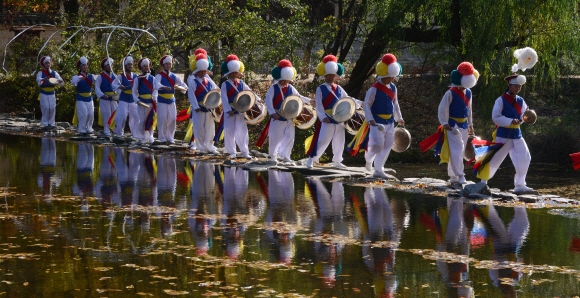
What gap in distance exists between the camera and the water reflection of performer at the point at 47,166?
1270 cm

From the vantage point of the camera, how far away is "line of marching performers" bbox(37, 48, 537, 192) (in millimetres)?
12547

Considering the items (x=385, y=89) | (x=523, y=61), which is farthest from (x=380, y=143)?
(x=523, y=61)

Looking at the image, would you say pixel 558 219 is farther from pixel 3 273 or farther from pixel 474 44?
pixel 474 44

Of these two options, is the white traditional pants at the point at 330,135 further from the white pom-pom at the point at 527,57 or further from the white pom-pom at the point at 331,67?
the white pom-pom at the point at 527,57

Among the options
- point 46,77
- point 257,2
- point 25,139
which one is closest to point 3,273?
point 25,139

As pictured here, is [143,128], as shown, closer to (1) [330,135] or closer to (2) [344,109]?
(1) [330,135]

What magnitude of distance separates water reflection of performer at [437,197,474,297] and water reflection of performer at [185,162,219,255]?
2.21 m

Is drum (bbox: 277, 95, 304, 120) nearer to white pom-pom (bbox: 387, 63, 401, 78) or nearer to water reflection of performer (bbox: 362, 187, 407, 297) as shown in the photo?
white pom-pom (bbox: 387, 63, 401, 78)

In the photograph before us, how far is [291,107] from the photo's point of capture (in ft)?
49.8

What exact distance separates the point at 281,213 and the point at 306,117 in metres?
5.30

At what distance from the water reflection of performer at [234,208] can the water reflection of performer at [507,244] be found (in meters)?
2.31

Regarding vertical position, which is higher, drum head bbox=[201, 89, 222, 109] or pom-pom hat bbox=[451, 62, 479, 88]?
pom-pom hat bbox=[451, 62, 479, 88]

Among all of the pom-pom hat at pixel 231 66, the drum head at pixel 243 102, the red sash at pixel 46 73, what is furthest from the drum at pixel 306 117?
the red sash at pixel 46 73

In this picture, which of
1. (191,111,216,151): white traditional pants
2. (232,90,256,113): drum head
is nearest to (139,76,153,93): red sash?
(191,111,216,151): white traditional pants
